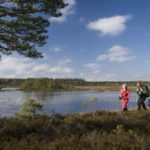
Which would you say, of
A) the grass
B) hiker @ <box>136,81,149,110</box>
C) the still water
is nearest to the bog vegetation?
the grass

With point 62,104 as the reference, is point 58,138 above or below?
above

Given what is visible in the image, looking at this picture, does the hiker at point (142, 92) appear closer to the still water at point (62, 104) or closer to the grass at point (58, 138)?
the still water at point (62, 104)

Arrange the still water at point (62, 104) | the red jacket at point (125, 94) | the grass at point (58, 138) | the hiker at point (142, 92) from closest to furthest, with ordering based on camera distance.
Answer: the grass at point (58, 138) → the hiker at point (142, 92) → the red jacket at point (125, 94) → the still water at point (62, 104)

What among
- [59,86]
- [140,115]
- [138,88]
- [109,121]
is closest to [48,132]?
[109,121]

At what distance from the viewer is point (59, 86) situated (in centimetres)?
15238

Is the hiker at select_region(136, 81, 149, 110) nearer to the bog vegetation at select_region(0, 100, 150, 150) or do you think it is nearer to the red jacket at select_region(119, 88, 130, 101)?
the red jacket at select_region(119, 88, 130, 101)

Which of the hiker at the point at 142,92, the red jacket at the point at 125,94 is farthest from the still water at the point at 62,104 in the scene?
the hiker at the point at 142,92

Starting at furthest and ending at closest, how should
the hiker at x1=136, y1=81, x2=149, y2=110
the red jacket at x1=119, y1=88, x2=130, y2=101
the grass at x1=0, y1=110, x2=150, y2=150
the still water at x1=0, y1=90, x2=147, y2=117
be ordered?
the still water at x1=0, y1=90, x2=147, y2=117 → the red jacket at x1=119, y1=88, x2=130, y2=101 → the hiker at x1=136, y1=81, x2=149, y2=110 → the grass at x1=0, y1=110, x2=150, y2=150

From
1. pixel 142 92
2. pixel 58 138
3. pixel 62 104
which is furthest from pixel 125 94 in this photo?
pixel 62 104

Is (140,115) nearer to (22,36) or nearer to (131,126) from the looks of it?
(131,126)

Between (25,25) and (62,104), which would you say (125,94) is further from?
(62,104)

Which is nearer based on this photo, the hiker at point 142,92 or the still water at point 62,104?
the hiker at point 142,92

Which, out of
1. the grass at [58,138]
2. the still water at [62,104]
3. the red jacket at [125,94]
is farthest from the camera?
the still water at [62,104]

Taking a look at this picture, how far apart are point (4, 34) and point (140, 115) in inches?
331
